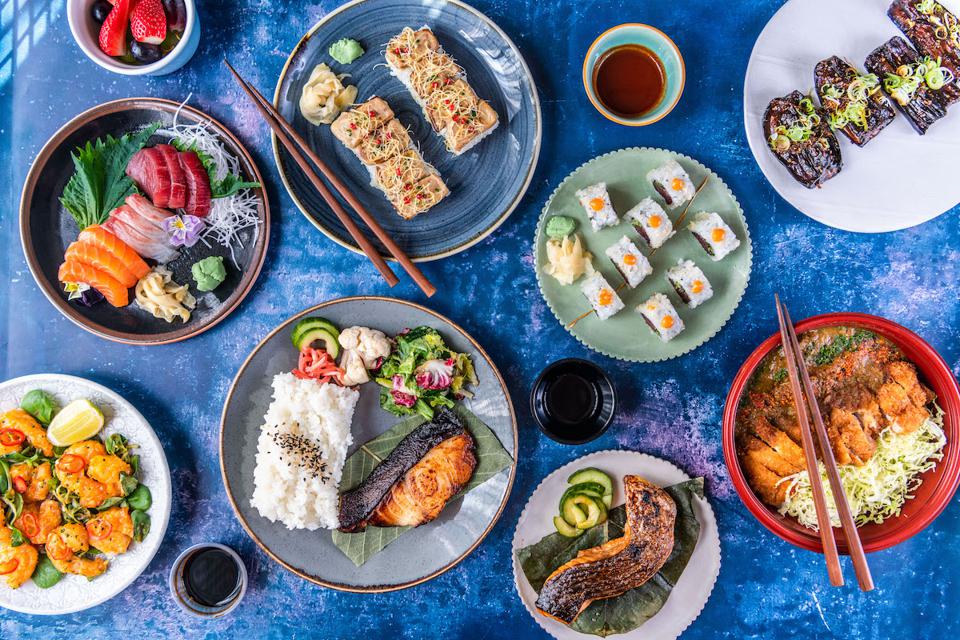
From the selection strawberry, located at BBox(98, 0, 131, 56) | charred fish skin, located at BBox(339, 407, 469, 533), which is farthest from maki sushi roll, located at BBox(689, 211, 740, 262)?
strawberry, located at BBox(98, 0, 131, 56)

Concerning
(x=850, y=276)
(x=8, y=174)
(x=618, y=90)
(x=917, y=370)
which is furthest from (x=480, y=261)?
(x=8, y=174)

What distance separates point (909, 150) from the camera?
3.29 m

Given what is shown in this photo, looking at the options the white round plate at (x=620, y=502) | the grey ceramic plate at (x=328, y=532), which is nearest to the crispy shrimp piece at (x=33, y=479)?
the grey ceramic plate at (x=328, y=532)

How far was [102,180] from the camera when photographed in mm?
3414

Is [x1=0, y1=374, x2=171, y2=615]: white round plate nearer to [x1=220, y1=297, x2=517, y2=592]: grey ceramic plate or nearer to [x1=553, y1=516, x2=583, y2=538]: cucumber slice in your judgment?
[x1=220, y1=297, x2=517, y2=592]: grey ceramic plate

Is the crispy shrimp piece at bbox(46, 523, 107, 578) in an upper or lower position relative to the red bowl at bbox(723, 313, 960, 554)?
upper

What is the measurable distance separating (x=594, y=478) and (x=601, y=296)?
926 mm

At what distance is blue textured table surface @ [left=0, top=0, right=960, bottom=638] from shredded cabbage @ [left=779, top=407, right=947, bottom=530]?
39cm

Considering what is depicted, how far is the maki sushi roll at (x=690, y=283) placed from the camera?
3.22 metres

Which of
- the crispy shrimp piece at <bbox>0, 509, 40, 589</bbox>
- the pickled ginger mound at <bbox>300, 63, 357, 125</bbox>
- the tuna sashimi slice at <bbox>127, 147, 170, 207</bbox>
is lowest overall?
the crispy shrimp piece at <bbox>0, 509, 40, 589</bbox>

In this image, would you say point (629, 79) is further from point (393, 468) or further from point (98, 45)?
point (98, 45)

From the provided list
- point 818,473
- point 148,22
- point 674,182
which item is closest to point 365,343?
point 674,182

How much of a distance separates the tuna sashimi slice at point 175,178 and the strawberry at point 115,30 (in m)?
0.56

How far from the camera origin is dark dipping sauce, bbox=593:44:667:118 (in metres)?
3.35
